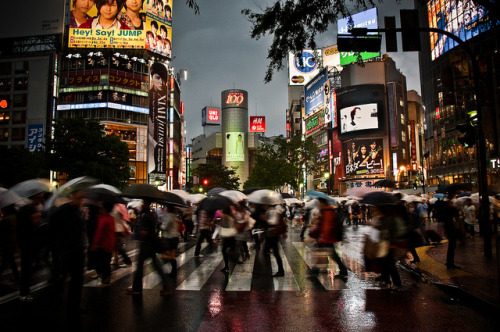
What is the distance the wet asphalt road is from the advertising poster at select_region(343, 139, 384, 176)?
53.6 meters

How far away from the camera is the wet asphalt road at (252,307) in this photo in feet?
17.7

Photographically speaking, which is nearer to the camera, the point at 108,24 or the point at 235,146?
the point at 108,24

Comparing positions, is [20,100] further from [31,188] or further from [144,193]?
[144,193]

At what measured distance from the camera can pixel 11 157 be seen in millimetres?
36656

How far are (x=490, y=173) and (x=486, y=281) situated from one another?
35993 mm

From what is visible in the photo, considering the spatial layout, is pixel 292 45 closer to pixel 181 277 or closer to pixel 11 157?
pixel 181 277

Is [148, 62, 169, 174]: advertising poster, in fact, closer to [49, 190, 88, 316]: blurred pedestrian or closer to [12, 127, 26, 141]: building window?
[12, 127, 26, 141]: building window

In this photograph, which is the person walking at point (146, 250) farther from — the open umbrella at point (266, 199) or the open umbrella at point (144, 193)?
the open umbrella at point (266, 199)

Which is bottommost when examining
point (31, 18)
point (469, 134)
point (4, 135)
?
point (469, 134)

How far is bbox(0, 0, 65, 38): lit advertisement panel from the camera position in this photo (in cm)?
5594

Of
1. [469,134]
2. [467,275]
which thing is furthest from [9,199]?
[469,134]

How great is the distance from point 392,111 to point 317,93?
19331mm

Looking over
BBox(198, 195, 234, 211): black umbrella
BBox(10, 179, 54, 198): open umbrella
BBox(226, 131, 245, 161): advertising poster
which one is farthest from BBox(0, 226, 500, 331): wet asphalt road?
BBox(226, 131, 245, 161): advertising poster

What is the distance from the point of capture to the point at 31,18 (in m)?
56.5
